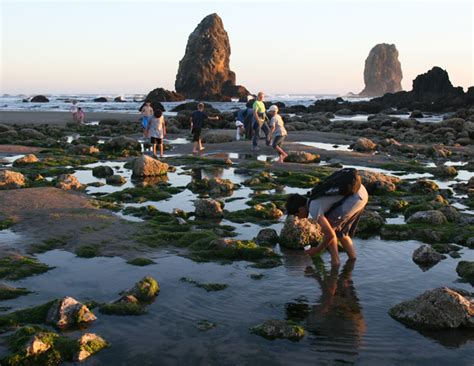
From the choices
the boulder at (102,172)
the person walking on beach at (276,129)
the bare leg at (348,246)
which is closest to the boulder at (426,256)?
the bare leg at (348,246)

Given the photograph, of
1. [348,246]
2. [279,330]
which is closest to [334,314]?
[279,330]

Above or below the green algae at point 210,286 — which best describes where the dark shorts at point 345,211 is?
above

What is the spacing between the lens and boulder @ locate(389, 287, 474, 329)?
6500 millimetres

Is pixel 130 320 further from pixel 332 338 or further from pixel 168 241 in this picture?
pixel 168 241

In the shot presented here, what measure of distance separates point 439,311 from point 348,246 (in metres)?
2.69

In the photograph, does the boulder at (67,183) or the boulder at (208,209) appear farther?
the boulder at (67,183)

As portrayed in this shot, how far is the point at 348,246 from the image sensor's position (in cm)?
915

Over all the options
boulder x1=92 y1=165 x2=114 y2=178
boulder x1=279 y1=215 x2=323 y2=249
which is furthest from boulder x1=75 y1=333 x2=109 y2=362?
boulder x1=92 y1=165 x2=114 y2=178

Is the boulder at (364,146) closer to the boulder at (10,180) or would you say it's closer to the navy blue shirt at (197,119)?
the navy blue shirt at (197,119)

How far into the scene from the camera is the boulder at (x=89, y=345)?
5.61 meters

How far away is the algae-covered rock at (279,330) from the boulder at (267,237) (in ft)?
12.9

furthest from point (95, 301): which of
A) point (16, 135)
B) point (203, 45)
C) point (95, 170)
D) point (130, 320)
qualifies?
point (203, 45)

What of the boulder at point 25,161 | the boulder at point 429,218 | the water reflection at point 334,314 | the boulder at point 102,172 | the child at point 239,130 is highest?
the child at point 239,130

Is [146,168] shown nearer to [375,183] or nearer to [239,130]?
[375,183]
